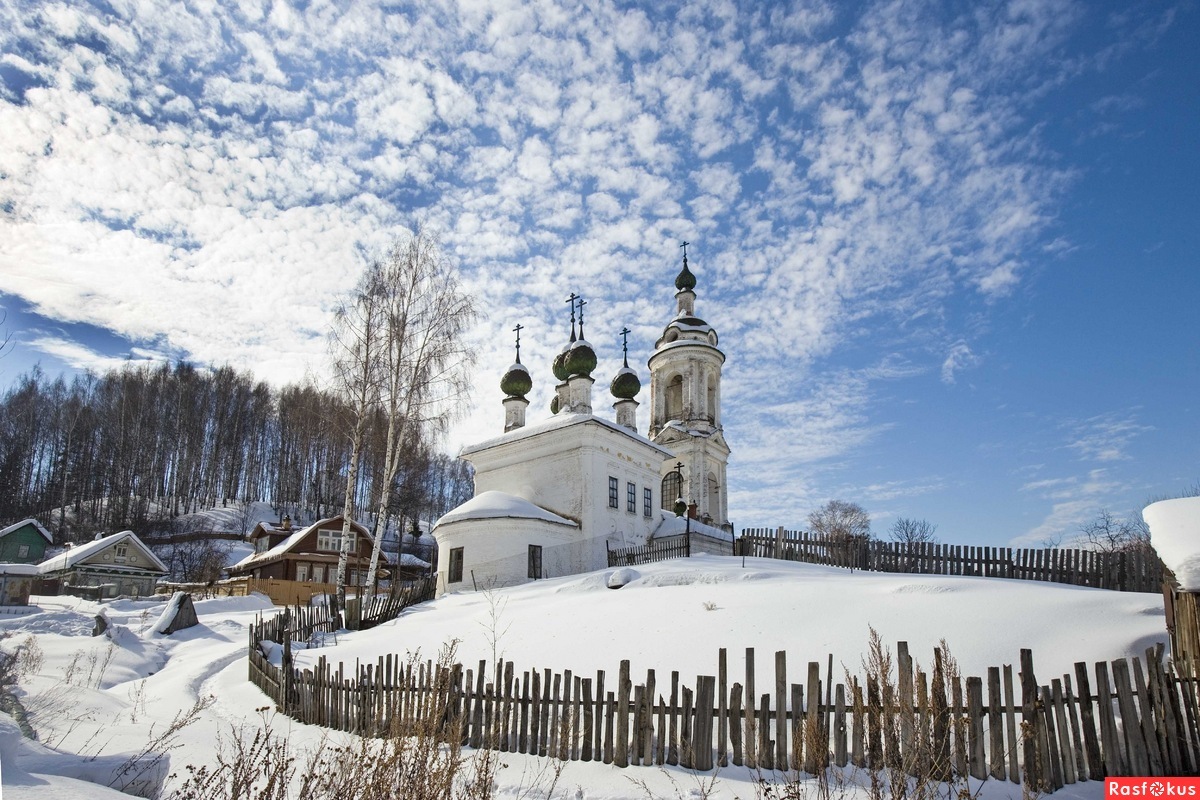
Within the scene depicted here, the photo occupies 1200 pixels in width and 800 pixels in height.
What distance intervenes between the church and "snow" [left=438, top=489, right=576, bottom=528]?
0.05 m

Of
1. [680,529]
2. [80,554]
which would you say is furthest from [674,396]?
[80,554]

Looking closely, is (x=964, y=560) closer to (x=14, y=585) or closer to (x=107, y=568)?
(x=14, y=585)

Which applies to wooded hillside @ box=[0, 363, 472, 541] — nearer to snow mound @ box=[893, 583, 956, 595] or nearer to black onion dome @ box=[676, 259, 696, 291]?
black onion dome @ box=[676, 259, 696, 291]

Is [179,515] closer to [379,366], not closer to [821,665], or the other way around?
[379,366]

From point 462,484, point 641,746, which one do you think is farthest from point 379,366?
point 462,484

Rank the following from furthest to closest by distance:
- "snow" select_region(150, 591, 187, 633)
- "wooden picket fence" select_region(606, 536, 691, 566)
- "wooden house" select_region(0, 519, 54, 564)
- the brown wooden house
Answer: the brown wooden house → "wooden house" select_region(0, 519, 54, 564) → "wooden picket fence" select_region(606, 536, 691, 566) → "snow" select_region(150, 591, 187, 633)

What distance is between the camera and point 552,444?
28.2 meters

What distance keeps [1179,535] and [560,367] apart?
27643mm

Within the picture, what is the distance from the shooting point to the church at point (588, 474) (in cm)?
2470

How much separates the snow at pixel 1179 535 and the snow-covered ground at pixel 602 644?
67.4 inches

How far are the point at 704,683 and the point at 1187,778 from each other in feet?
13.9

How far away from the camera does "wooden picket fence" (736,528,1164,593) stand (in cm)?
1596

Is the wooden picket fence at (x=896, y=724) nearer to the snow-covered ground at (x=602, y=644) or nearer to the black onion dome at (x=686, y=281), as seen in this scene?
the snow-covered ground at (x=602, y=644)

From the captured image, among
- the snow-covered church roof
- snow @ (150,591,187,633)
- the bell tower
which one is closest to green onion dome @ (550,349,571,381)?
the snow-covered church roof
